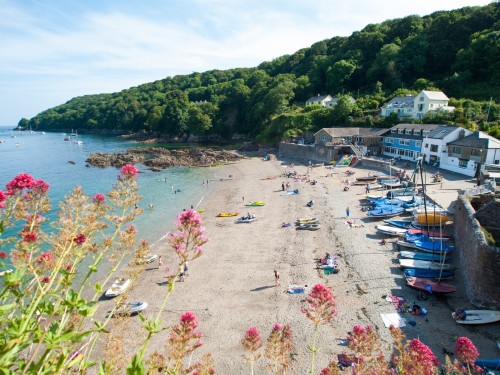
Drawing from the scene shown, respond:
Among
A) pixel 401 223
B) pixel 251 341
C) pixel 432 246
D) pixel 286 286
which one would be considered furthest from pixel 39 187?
pixel 401 223

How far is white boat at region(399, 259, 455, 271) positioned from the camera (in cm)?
2062

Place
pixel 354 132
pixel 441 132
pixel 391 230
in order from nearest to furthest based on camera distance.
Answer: pixel 391 230
pixel 441 132
pixel 354 132

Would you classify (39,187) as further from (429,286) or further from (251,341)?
(429,286)

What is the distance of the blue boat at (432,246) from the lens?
75.4ft

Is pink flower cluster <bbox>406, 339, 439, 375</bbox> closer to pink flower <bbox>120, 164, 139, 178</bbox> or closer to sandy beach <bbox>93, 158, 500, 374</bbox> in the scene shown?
pink flower <bbox>120, 164, 139, 178</bbox>

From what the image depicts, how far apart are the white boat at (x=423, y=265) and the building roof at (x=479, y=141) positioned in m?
23.5

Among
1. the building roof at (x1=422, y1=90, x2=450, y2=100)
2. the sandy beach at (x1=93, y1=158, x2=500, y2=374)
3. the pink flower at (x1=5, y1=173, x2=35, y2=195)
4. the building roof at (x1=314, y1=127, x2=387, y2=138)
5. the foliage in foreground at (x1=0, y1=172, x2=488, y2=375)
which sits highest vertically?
the building roof at (x1=422, y1=90, x2=450, y2=100)

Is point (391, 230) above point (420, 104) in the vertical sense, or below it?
below

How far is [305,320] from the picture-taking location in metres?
17.4

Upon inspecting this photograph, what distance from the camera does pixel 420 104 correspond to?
5841 cm

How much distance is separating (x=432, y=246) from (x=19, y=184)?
25.1m

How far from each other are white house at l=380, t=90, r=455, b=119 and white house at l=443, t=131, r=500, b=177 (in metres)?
16.2

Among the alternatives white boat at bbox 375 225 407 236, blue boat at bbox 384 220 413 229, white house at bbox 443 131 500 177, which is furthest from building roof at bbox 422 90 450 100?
white boat at bbox 375 225 407 236

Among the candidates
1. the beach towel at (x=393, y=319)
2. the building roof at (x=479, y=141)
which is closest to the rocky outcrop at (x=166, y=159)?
the building roof at (x=479, y=141)
